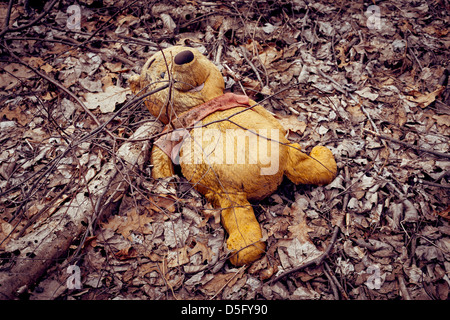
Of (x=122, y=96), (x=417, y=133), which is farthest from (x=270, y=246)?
(x=122, y=96)

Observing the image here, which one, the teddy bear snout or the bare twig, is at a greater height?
the teddy bear snout

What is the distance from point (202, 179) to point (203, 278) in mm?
922

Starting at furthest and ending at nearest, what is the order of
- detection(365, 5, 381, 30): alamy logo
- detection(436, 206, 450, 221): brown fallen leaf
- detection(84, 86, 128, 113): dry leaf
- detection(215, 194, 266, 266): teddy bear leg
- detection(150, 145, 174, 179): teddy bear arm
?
1. detection(365, 5, 381, 30): alamy logo
2. detection(84, 86, 128, 113): dry leaf
3. detection(150, 145, 174, 179): teddy bear arm
4. detection(436, 206, 450, 221): brown fallen leaf
5. detection(215, 194, 266, 266): teddy bear leg

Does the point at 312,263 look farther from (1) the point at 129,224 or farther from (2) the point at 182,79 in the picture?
(2) the point at 182,79

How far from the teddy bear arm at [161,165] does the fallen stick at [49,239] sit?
207mm

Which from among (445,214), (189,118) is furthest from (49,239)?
(445,214)

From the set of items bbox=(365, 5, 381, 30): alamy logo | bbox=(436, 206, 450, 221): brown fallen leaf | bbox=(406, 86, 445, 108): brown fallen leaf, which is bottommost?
bbox=(436, 206, 450, 221): brown fallen leaf

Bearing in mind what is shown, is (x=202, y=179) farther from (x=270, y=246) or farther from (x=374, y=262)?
(x=374, y=262)

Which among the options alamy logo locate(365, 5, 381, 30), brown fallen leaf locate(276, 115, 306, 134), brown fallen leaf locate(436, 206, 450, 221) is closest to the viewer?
brown fallen leaf locate(436, 206, 450, 221)

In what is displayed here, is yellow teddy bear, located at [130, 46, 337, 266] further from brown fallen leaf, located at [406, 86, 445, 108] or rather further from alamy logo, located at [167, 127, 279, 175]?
brown fallen leaf, located at [406, 86, 445, 108]

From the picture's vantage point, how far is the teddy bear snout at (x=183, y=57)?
2400mm

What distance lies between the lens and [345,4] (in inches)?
173

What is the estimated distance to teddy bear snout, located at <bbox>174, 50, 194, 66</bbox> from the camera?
2.40 metres

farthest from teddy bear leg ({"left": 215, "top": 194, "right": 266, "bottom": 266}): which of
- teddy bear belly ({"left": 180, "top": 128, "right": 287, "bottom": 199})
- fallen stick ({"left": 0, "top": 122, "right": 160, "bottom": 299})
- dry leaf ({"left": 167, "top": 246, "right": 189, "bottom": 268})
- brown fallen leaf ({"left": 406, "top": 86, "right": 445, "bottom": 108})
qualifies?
brown fallen leaf ({"left": 406, "top": 86, "right": 445, "bottom": 108})
